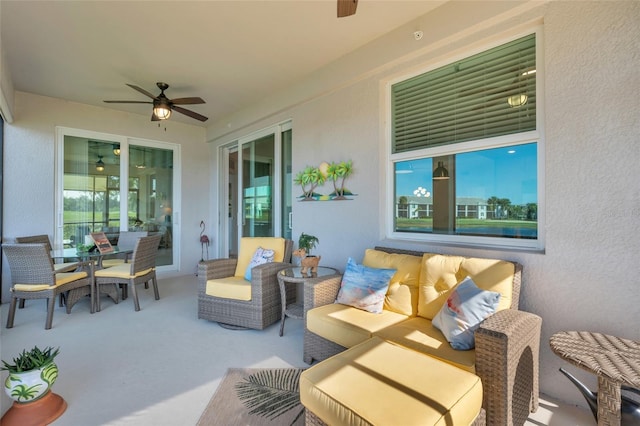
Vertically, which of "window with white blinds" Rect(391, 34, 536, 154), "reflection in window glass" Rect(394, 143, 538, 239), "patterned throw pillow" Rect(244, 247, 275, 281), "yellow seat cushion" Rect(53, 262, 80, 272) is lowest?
"yellow seat cushion" Rect(53, 262, 80, 272)

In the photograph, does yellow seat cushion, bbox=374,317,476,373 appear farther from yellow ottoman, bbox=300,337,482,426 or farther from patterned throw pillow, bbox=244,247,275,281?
patterned throw pillow, bbox=244,247,275,281

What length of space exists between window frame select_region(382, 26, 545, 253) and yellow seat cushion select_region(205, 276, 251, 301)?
5.26 feet

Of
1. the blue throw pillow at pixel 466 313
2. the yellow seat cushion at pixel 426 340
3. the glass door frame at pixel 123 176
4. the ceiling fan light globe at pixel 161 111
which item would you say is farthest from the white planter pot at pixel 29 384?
the glass door frame at pixel 123 176

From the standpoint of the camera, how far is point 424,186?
290 cm

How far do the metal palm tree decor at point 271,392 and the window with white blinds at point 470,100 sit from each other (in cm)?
235

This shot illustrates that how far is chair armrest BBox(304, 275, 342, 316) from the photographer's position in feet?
7.98

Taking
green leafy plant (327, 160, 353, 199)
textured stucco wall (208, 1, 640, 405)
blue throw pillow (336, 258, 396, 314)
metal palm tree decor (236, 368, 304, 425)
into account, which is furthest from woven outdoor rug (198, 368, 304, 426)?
green leafy plant (327, 160, 353, 199)

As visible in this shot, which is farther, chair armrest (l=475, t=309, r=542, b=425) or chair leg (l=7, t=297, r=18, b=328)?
chair leg (l=7, t=297, r=18, b=328)

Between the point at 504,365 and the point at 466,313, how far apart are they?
35 centimetres

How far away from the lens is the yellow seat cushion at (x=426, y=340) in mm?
1604

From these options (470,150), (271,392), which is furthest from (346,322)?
(470,150)

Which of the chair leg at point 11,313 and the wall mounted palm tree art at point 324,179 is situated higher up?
the wall mounted palm tree art at point 324,179

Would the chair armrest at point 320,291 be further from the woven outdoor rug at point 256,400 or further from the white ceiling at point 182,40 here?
the white ceiling at point 182,40

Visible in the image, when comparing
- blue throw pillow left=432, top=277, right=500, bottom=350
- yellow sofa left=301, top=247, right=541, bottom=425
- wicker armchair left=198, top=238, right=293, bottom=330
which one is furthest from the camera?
wicker armchair left=198, top=238, right=293, bottom=330
